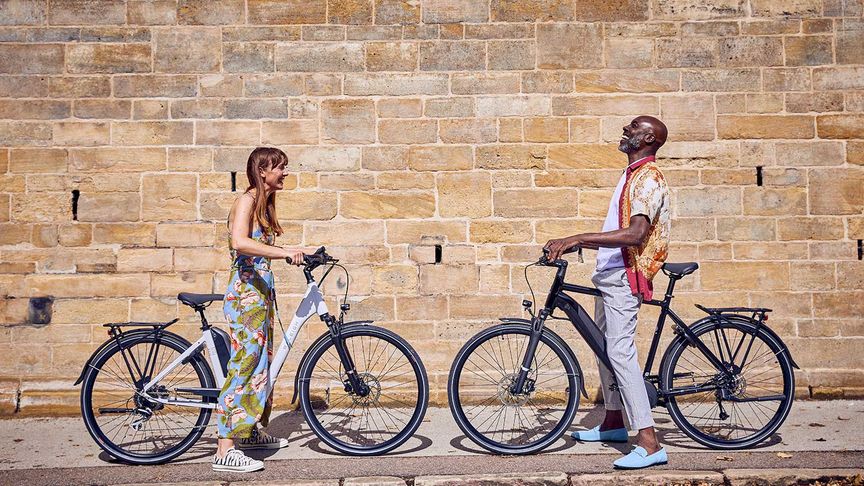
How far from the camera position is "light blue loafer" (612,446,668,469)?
487 cm

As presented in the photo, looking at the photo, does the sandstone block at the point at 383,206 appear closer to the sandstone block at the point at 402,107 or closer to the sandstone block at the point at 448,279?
the sandstone block at the point at 448,279

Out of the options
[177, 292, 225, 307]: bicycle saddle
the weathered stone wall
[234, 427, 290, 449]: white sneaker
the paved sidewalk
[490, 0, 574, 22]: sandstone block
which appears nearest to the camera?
the paved sidewalk

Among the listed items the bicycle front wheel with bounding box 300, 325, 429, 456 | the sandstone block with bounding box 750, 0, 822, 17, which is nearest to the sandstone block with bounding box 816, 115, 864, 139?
the sandstone block with bounding box 750, 0, 822, 17

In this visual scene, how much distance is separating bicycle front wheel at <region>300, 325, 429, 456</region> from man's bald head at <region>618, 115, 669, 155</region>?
1.84m

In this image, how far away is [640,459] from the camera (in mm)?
4898

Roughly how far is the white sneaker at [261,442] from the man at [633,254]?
84.8 inches

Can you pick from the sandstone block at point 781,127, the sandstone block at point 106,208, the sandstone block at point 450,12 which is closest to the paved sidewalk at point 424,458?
the sandstone block at point 106,208

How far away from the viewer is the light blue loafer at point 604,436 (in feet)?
18.3

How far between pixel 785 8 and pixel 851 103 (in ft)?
3.12

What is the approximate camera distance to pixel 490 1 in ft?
23.1

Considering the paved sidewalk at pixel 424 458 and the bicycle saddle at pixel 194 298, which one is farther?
the bicycle saddle at pixel 194 298

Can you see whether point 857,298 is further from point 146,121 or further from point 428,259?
point 146,121

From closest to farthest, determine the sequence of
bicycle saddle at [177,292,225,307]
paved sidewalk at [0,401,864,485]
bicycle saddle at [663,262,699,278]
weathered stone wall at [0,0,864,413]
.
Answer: paved sidewalk at [0,401,864,485], bicycle saddle at [177,292,225,307], bicycle saddle at [663,262,699,278], weathered stone wall at [0,0,864,413]

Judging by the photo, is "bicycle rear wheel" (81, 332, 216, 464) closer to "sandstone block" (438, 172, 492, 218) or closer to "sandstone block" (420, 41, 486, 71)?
"sandstone block" (438, 172, 492, 218)
